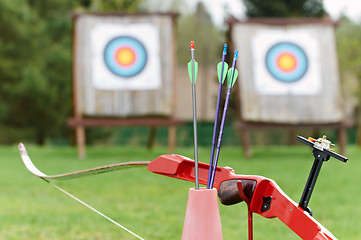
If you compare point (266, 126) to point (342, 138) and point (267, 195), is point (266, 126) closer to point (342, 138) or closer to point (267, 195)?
point (342, 138)

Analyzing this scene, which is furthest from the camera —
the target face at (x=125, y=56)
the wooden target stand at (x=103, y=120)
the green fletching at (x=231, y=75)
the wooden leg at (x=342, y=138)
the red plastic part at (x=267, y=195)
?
the target face at (x=125, y=56)

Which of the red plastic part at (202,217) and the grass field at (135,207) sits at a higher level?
the red plastic part at (202,217)

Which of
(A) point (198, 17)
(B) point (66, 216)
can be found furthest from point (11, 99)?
(B) point (66, 216)

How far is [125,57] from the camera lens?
7379mm

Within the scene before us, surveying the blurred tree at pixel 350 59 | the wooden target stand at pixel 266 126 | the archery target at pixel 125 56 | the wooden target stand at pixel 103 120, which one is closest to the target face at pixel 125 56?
the archery target at pixel 125 56

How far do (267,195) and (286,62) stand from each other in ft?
21.9

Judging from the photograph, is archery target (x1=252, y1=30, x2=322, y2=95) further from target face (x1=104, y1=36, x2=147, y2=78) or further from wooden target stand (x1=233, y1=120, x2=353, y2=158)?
target face (x1=104, y1=36, x2=147, y2=78)

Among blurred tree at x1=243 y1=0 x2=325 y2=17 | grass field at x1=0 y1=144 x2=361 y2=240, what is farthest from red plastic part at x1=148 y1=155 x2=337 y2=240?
blurred tree at x1=243 y1=0 x2=325 y2=17

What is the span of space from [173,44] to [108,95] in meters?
1.07

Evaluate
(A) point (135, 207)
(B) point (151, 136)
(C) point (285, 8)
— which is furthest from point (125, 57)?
(C) point (285, 8)

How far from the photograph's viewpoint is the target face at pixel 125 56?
7363 millimetres

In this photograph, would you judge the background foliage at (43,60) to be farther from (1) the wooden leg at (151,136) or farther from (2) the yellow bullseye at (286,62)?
(2) the yellow bullseye at (286,62)

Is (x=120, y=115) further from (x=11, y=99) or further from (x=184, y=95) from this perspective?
(x=184, y=95)

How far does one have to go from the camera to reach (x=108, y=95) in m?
7.20
